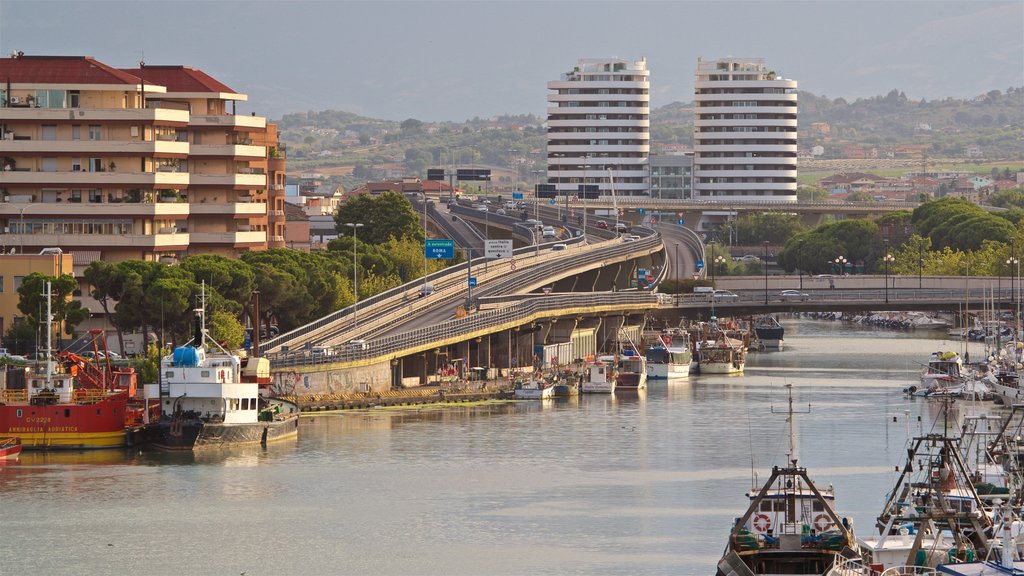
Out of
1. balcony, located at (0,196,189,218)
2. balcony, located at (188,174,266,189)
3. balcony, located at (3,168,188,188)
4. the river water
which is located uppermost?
balcony, located at (188,174,266,189)

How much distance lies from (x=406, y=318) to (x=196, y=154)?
17578 mm

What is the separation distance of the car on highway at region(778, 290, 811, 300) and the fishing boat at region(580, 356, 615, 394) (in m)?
40.1

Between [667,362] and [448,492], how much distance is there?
2610 inches

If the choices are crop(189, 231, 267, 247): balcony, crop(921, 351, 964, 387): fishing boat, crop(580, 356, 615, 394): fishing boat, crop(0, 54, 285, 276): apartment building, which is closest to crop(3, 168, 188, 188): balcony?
crop(0, 54, 285, 276): apartment building

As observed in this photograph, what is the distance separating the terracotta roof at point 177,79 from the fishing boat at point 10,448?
51875 mm

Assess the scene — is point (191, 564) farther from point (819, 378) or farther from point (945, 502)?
point (819, 378)

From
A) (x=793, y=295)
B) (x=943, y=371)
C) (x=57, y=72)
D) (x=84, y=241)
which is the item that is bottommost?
(x=943, y=371)

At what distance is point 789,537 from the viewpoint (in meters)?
54.2

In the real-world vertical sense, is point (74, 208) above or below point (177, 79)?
below

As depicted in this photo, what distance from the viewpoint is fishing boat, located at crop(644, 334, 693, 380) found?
141500mm

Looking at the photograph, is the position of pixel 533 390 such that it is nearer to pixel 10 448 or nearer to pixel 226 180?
pixel 226 180

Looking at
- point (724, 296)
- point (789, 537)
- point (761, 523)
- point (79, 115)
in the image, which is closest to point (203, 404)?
point (79, 115)

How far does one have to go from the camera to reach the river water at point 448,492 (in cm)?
6500

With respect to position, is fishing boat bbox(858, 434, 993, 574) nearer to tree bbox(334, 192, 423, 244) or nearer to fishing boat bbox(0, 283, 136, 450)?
fishing boat bbox(0, 283, 136, 450)
